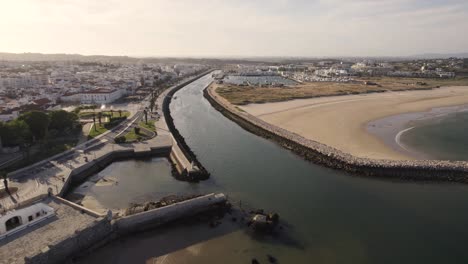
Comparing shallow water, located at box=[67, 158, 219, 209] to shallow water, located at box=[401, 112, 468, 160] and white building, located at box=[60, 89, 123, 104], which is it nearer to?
shallow water, located at box=[401, 112, 468, 160]

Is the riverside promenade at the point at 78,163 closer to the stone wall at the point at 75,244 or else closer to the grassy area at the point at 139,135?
the grassy area at the point at 139,135

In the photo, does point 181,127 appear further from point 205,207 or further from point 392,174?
point 392,174

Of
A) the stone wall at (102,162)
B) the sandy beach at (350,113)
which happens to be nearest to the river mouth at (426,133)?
the sandy beach at (350,113)

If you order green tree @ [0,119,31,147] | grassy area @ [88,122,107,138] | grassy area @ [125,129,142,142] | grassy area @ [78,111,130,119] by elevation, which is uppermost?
green tree @ [0,119,31,147]

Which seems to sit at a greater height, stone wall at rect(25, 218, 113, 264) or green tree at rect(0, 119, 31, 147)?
green tree at rect(0, 119, 31, 147)

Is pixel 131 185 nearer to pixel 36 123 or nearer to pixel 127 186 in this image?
pixel 127 186

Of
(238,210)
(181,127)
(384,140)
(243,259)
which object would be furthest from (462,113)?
(243,259)

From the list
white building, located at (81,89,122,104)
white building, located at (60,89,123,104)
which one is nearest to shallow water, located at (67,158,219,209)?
white building, located at (81,89,122,104)

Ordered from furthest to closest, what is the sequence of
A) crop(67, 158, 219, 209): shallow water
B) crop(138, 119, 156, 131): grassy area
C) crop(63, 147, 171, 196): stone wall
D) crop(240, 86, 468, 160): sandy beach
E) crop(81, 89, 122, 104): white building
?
crop(81, 89, 122, 104): white building → crop(138, 119, 156, 131): grassy area → crop(240, 86, 468, 160): sandy beach → crop(63, 147, 171, 196): stone wall → crop(67, 158, 219, 209): shallow water

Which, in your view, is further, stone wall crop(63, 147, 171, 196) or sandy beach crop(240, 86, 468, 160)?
sandy beach crop(240, 86, 468, 160)
